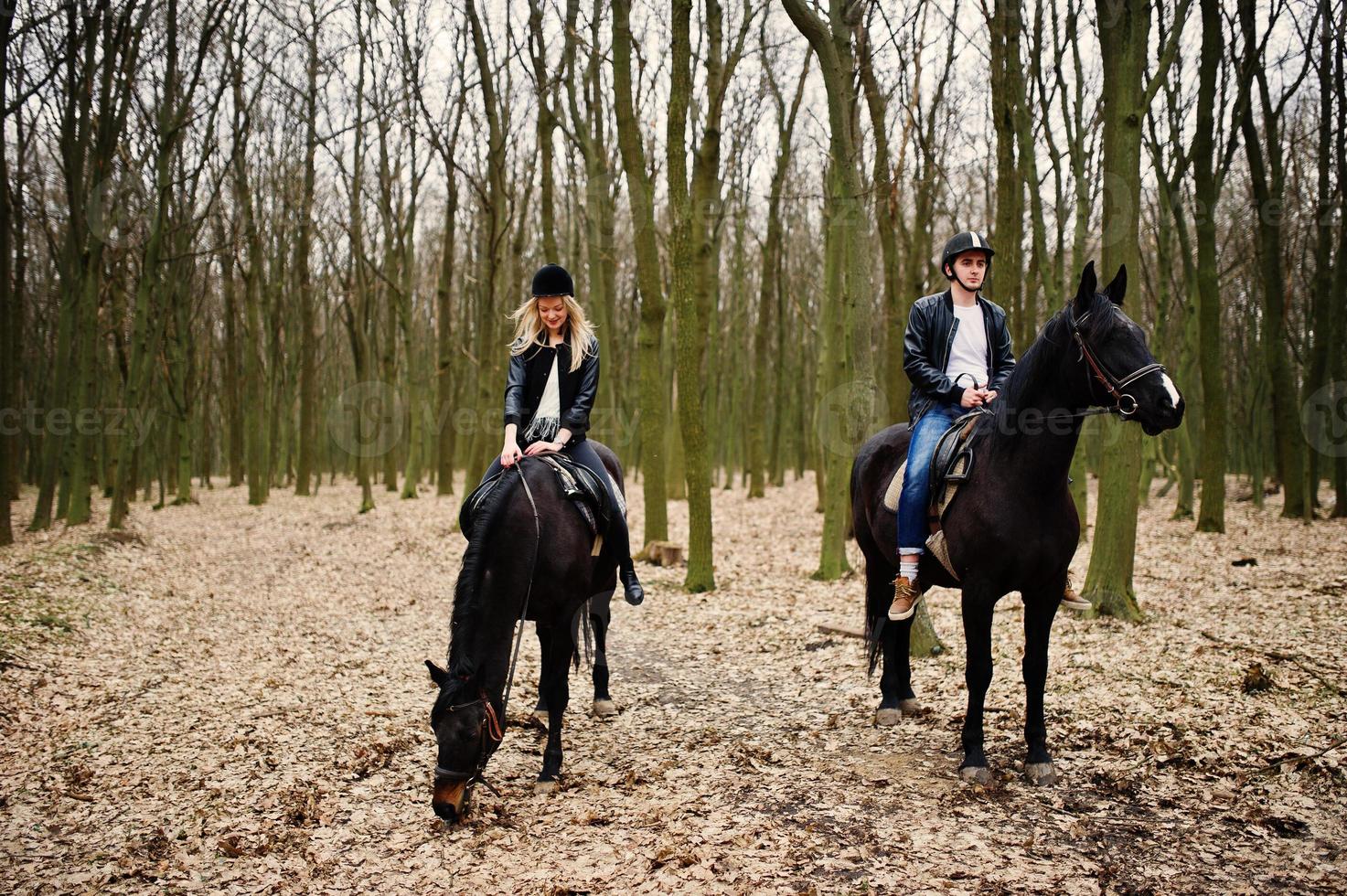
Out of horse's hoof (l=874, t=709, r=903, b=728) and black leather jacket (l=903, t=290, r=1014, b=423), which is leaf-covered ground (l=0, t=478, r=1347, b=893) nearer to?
horse's hoof (l=874, t=709, r=903, b=728)

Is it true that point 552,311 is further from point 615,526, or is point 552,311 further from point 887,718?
point 887,718

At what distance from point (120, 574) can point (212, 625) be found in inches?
126

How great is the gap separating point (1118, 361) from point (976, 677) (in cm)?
192

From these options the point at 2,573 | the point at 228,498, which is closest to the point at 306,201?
the point at 228,498

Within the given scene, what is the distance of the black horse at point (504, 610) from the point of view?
160 inches

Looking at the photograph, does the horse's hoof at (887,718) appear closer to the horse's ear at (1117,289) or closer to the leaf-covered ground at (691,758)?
the leaf-covered ground at (691,758)

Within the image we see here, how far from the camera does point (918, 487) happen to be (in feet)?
16.9

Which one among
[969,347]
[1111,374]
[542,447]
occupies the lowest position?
[542,447]

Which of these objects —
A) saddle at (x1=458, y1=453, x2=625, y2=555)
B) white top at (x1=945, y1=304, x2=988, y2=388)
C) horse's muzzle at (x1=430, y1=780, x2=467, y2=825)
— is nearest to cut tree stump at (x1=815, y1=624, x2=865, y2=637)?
white top at (x1=945, y1=304, x2=988, y2=388)

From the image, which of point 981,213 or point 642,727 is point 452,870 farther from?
point 981,213

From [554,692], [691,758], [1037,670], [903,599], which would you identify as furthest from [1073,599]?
[554,692]

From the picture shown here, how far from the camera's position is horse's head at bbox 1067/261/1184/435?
160 inches

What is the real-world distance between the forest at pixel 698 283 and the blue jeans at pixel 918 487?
54.4 inches

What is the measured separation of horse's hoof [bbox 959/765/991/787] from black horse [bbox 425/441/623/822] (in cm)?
233
